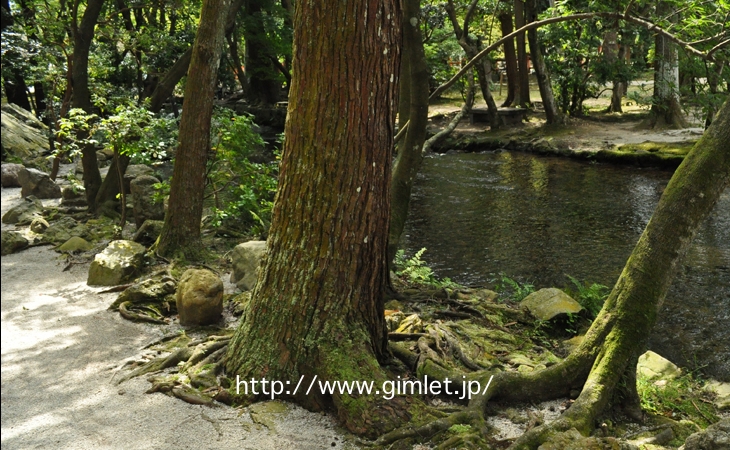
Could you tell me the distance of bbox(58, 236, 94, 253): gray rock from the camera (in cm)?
838

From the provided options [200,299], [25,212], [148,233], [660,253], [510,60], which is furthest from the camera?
[510,60]

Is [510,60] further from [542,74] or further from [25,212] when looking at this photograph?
[25,212]

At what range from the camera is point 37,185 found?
11844 millimetres

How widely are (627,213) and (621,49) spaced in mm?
13427

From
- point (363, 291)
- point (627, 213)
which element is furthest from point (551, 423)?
point (627, 213)

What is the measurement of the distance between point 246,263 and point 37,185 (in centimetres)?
670

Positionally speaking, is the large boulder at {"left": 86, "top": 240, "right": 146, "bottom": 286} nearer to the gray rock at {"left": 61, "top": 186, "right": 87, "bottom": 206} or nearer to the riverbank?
the gray rock at {"left": 61, "top": 186, "right": 87, "bottom": 206}

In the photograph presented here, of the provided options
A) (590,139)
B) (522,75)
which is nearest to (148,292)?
(590,139)

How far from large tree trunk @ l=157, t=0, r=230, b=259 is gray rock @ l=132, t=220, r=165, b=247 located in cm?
80

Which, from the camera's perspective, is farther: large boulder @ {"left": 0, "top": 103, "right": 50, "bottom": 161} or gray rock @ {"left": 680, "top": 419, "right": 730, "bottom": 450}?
large boulder @ {"left": 0, "top": 103, "right": 50, "bottom": 161}

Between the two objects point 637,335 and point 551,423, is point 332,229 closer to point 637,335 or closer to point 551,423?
point 551,423

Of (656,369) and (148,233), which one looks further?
(148,233)

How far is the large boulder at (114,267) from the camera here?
279 inches

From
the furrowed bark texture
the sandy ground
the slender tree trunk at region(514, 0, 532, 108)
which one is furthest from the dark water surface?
the slender tree trunk at region(514, 0, 532, 108)
